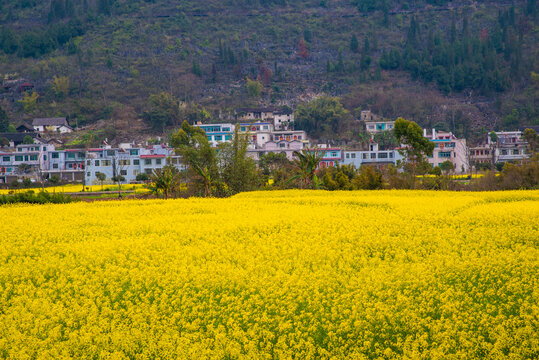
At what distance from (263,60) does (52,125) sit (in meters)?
61.2

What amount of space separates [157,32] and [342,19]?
59444 millimetres

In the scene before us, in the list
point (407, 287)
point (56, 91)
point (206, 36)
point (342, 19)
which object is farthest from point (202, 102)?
point (407, 287)

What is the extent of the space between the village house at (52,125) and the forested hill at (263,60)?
18.1 feet

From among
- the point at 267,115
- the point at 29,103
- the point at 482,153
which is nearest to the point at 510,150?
the point at 482,153

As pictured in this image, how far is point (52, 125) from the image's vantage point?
10225 centimetres

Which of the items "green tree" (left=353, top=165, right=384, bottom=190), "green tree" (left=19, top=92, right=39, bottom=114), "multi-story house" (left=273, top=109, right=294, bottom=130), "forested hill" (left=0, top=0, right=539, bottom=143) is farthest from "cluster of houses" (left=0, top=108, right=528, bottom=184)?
"green tree" (left=353, top=165, right=384, bottom=190)

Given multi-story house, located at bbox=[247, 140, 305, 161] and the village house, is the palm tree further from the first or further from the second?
the village house

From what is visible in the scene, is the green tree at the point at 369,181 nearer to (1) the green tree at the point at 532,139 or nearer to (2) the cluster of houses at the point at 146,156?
(2) the cluster of houses at the point at 146,156

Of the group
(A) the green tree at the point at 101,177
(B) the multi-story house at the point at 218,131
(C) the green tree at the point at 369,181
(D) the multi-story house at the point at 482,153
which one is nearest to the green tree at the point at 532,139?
(D) the multi-story house at the point at 482,153

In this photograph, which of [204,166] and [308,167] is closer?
[308,167]

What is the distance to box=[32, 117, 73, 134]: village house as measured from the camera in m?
102

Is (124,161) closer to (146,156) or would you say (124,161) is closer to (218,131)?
(146,156)

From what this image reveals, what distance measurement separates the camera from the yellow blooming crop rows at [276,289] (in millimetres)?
8781

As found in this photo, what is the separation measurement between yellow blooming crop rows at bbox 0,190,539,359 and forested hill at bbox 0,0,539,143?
268ft
